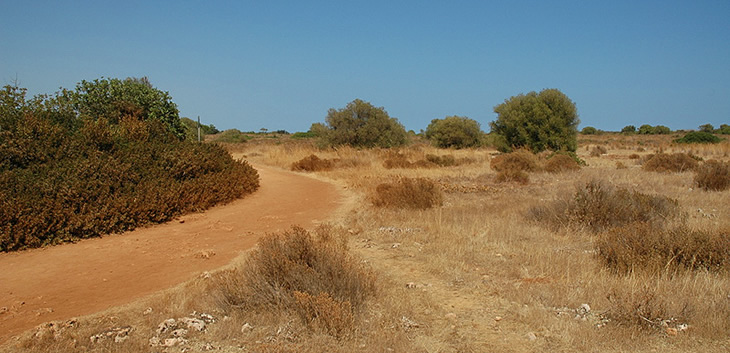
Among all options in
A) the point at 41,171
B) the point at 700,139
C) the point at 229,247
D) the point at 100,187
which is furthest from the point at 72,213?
the point at 700,139

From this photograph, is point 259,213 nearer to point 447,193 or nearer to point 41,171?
point 41,171

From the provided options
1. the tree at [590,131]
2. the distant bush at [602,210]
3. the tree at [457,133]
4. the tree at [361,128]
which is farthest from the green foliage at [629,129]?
the distant bush at [602,210]

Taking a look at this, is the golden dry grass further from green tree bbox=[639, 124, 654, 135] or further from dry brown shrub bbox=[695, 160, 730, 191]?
green tree bbox=[639, 124, 654, 135]

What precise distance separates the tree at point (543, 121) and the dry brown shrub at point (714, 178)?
1408 cm

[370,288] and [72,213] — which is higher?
[72,213]

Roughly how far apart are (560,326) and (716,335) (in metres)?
1.19

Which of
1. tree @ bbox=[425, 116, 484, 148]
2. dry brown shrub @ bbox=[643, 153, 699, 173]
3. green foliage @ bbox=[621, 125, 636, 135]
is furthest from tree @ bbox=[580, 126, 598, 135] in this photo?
dry brown shrub @ bbox=[643, 153, 699, 173]

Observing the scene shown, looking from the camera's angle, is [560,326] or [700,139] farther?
[700,139]

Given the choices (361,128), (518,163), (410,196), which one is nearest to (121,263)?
(410,196)

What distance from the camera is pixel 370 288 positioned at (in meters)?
4.96

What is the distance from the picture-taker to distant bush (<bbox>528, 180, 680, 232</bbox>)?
816 centimetres

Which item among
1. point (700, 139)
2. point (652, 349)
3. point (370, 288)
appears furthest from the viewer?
point (700, 139)

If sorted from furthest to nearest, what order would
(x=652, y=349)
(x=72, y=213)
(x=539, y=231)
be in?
1. (x=539, y=231)
2. (x=72, y=213)
3. (x=652, y=349)

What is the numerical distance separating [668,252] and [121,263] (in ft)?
22.8
